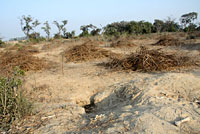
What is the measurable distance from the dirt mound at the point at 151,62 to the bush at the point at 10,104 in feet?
10.5

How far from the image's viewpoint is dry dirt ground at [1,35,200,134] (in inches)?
76.9

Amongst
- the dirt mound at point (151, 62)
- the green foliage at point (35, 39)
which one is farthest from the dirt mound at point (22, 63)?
the green foliage at point (35, 39)

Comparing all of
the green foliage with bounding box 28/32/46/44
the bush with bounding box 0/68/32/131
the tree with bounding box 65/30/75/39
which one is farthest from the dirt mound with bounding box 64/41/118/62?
the tree with bounding box 65/30/75/39

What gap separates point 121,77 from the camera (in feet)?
14.4

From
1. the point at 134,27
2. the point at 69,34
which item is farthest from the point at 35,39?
the point at 134,27

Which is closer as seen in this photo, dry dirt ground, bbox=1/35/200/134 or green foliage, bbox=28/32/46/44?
dry dirt ground, bbox=1/35/200/134

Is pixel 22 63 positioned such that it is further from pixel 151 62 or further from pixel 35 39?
pixel 35 39

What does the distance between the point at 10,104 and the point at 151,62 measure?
3785 millimetres

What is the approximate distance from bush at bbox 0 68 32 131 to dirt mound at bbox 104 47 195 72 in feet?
10.5

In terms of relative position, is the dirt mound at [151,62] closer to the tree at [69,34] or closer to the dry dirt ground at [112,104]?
the dry dirt ground at [112,104]

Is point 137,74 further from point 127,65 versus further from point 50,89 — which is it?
point 50,89

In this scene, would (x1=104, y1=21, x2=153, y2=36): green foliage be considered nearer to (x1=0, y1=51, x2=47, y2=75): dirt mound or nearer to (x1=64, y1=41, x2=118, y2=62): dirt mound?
(x1=64, y1=41, x2=118, y2=62): dirt mound

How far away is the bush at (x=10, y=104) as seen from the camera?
2.18 metres

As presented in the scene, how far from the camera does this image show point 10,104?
7.50 feet
